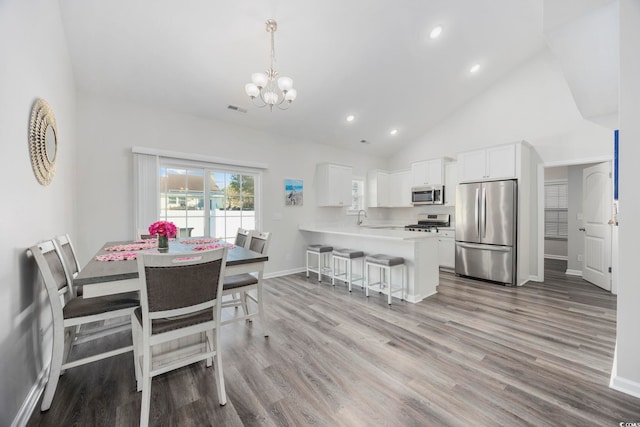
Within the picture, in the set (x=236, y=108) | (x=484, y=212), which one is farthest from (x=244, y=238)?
(x=484, y=212)

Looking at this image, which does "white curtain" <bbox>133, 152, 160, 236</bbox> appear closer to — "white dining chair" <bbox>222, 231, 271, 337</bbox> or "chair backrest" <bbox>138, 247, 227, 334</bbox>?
"white dining chair" <bbox>222, 231, 271, 337</bbox>

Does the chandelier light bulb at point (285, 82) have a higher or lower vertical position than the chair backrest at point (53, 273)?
higher

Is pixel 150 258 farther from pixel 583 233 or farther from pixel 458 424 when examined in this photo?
pixel 583 233

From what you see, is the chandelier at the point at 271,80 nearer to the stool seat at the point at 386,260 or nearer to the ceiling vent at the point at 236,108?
the ceiling vent at the point at 236,108

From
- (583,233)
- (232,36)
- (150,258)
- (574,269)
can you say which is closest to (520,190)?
(583,233)

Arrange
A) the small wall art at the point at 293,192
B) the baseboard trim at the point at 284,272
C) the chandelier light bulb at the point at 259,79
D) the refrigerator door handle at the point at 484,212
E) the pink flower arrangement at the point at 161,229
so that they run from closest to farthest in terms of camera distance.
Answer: the pink flower arrangement at the point at 161,229
the chandelier light bulb at the point at 259,79
the refrigerator door handle at the point at 484,212
the baseboard trim at the point at 284,272
the small wall art at the point at 293,192

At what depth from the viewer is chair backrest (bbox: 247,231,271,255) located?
2615 millimetres

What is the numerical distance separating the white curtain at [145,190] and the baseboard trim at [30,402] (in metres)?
1.97

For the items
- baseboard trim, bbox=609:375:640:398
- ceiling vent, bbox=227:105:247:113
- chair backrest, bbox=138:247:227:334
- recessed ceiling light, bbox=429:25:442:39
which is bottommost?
baseboard trim, bbox=609:375:640:398

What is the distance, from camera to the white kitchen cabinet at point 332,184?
5406 mm

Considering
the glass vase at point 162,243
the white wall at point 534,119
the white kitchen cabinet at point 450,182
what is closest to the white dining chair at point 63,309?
the glass vase at point 162,243

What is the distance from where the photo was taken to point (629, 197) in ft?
5.79

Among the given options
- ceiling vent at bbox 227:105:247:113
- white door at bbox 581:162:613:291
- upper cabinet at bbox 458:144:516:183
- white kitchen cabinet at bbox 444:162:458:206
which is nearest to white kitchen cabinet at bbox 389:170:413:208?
white kitchen cabinet at bbox 444:162:458:206

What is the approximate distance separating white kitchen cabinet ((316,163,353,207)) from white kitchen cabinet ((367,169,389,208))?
0.96m
